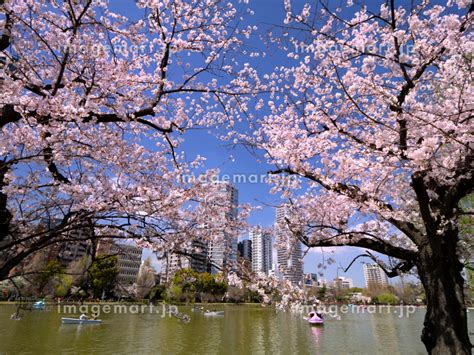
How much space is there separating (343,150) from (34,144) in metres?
4.99

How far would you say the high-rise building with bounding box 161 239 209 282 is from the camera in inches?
158

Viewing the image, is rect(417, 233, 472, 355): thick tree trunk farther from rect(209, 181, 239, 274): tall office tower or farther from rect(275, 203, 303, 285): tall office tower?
rect(209, 181, 239, 274): tall office tower

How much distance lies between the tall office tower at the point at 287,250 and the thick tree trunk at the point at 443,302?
7.55 ft

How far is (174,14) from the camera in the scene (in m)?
4.39

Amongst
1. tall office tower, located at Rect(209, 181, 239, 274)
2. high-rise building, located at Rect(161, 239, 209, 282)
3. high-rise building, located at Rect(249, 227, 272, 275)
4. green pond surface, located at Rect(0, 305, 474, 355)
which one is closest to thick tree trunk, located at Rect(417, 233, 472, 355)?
tall office tower, located at Rect(209, 181, 239, 274)

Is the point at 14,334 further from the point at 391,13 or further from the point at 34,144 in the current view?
the point at 391,13

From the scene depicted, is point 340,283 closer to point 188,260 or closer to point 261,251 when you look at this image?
point 261,251

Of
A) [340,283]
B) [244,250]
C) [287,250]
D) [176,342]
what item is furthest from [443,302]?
[340,283]

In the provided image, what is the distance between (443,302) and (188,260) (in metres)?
3.63

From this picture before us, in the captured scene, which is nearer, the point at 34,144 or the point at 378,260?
the point at 34,144

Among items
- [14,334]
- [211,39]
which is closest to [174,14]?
[211,39]

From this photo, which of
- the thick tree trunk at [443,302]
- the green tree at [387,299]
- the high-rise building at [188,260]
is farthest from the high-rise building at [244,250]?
the green tree at [387,299]

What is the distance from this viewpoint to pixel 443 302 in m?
4.64

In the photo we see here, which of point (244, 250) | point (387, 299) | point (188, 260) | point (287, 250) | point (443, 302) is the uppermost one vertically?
point (244, 250)
